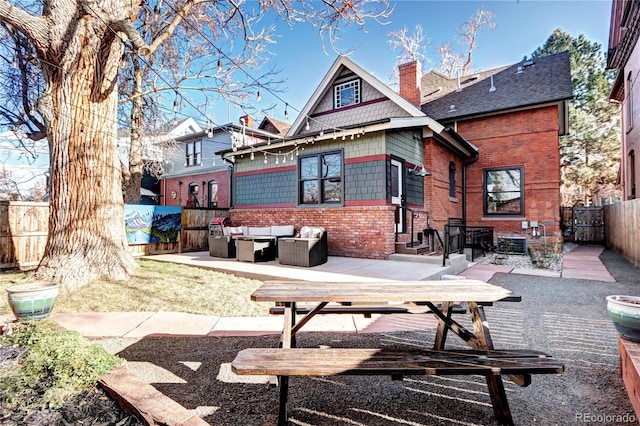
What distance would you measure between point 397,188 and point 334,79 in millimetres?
5570

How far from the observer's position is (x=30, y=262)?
7770 mm

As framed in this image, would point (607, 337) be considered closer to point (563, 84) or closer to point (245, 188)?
point (245, 188)

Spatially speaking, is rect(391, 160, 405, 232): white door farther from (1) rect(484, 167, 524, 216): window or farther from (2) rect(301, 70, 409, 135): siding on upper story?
(1) rect(484, 167, 524, 216): window

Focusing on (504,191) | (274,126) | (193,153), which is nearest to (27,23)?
(504,191)

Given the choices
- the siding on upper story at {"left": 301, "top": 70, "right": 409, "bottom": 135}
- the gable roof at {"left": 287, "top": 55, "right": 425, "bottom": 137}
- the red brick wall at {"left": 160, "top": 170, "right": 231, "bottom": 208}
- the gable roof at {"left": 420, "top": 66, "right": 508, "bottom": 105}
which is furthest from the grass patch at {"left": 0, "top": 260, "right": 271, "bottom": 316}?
the gable roof at {"left": 420, "top": 66, "right": 508, "bottom": 105}

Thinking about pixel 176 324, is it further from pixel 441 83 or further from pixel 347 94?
pixel 441 83

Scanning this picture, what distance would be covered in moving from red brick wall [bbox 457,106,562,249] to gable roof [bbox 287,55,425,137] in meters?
4.05

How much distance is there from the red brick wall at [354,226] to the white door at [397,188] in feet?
1.75

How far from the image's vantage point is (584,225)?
14.3 metres

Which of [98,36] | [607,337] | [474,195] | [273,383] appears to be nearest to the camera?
[273,383]

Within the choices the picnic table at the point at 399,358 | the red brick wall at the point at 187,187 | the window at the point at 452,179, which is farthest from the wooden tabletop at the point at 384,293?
the red brick wall at the point at 187,187

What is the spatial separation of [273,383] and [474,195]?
Result: 12.9m

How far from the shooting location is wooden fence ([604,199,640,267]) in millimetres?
7822

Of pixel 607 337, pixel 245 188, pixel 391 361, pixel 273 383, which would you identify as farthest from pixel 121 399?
pixel 245 188
